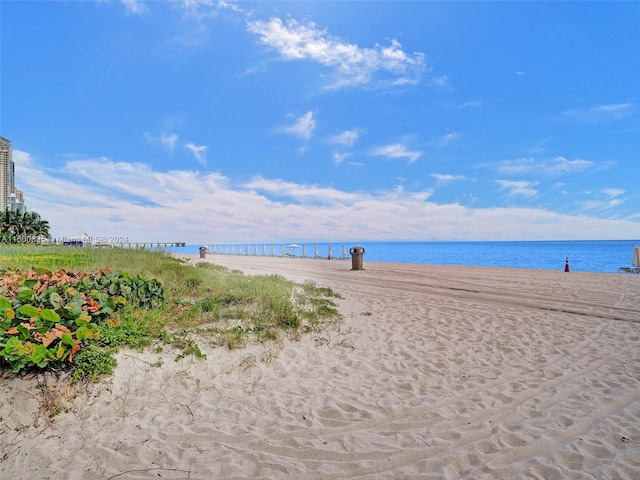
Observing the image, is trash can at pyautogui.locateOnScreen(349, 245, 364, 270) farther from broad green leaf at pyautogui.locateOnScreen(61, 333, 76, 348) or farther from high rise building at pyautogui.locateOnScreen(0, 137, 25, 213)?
high rise building at pyautogui.locateOnScreen(0, 137, 25, 213)

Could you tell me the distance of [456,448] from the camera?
10.7 feet

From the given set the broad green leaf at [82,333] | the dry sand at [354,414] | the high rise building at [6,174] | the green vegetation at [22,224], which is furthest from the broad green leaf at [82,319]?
the high rise building at [6,174]

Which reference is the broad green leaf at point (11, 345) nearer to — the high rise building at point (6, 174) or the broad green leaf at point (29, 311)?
the broad green leaf at point (29, 311)

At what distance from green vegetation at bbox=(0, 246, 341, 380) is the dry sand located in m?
0.28

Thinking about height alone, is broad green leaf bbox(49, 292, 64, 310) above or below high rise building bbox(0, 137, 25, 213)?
below

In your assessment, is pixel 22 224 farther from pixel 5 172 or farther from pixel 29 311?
pixel 29 311

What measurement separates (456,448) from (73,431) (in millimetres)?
3666

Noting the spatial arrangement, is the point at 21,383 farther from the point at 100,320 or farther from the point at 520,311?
the point at 520,311

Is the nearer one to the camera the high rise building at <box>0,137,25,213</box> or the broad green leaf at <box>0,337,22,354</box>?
the broad green leaf at <box>0,337,22,354</box>

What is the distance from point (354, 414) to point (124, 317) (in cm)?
400

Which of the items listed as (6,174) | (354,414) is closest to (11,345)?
(354,414)

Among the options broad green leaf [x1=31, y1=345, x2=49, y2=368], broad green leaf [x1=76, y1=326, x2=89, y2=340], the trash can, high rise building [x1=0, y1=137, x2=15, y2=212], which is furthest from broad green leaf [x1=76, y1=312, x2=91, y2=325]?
high rise building [x1=0, y1=137, x2=15, y2=212]

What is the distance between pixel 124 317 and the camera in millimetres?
5684

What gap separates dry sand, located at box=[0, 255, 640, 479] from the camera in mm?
3043
